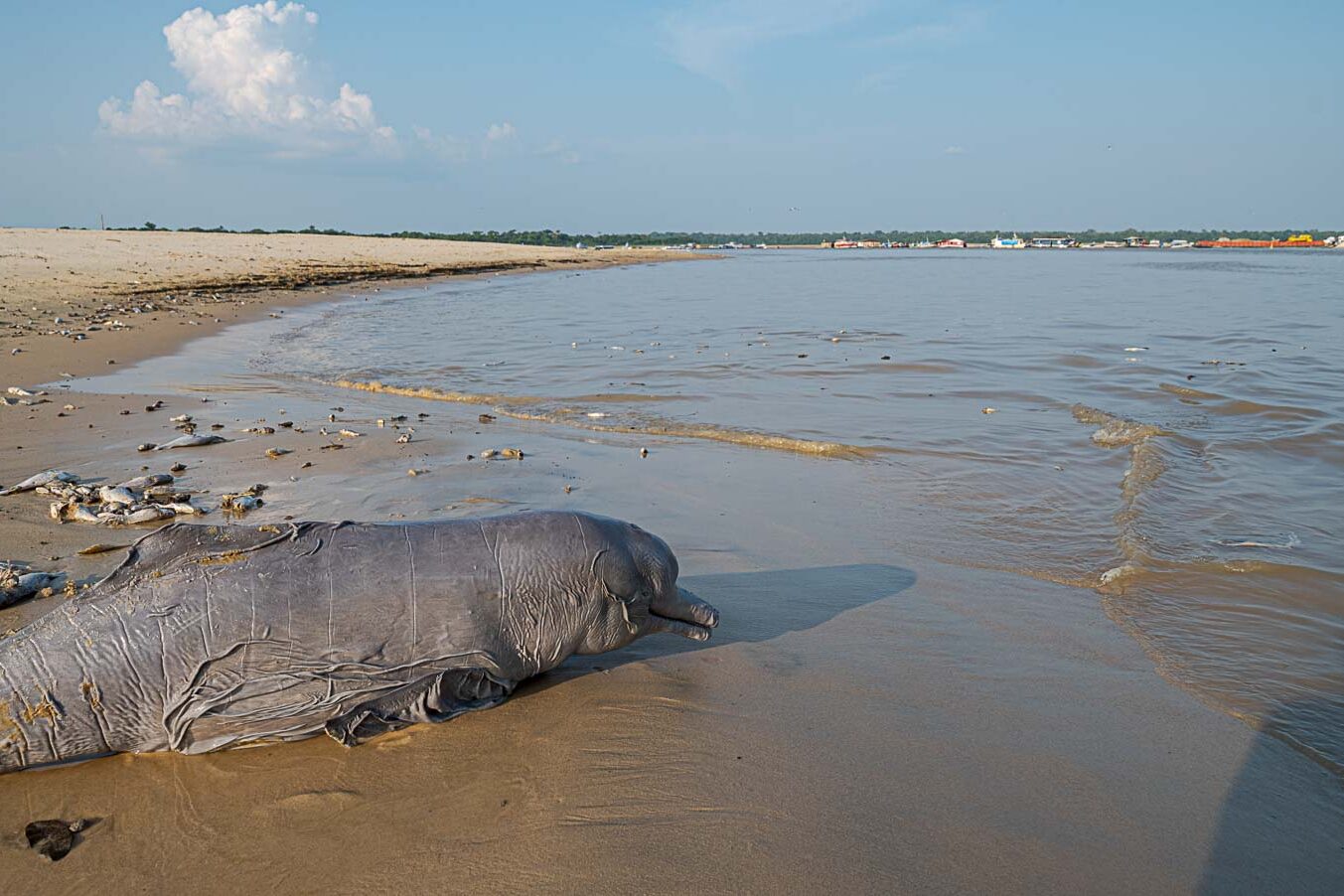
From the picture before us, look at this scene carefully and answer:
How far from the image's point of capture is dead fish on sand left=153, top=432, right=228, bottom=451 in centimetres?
867

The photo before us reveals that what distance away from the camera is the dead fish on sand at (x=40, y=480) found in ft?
23.0

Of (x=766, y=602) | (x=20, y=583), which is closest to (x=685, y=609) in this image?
(x=766, y=602)

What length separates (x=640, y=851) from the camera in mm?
3266

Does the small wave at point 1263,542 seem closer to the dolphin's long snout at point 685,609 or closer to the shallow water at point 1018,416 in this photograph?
the shallow water at point 1018,416

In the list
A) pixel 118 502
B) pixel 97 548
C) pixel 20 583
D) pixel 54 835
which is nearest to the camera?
pixel 54 835

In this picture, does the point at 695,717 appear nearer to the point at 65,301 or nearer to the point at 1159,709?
the point at 1159,709

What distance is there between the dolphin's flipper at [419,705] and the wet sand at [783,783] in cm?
8

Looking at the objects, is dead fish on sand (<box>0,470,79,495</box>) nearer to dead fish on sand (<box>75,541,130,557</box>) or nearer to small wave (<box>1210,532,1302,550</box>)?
dead fish on sand (<box>75,541,130,557</box>)

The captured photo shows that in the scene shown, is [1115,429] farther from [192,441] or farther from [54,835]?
[54,835]

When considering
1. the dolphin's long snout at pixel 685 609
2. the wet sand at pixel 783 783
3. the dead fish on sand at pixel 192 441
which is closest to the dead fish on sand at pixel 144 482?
the dead fish on sand at pixel 192 441

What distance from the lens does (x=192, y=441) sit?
28.9 ft

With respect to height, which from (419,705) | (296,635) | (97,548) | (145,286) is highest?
(145,286)

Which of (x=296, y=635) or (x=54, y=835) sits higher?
(x=296, y=635)

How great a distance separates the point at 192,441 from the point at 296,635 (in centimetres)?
591
